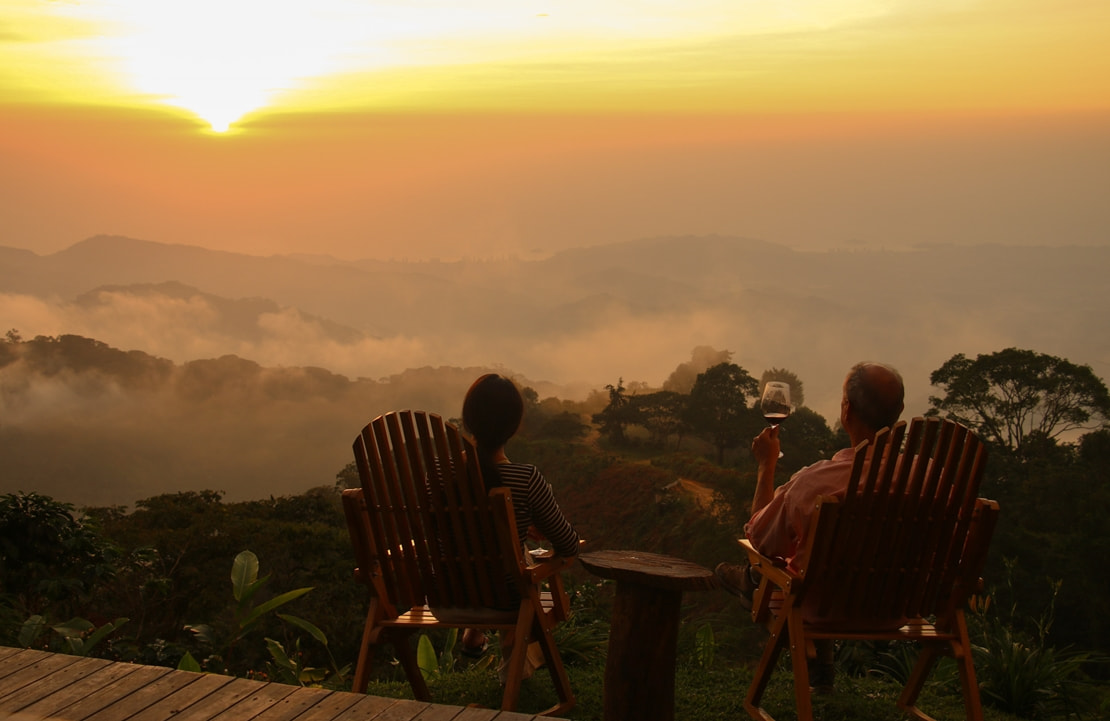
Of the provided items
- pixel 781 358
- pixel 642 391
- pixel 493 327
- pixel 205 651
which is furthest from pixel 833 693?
pixel 493 327

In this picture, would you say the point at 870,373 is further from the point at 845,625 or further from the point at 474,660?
the point at 474,660

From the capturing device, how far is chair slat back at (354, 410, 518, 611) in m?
3.71

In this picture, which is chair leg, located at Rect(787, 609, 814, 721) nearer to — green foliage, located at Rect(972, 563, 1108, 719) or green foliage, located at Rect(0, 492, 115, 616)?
green foliage, located at Rect(972, 563, 1108, 719)

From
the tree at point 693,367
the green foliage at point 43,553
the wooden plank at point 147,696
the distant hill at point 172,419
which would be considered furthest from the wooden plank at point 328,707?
the distant hill at point 172,419

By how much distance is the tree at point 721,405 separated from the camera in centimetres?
4372

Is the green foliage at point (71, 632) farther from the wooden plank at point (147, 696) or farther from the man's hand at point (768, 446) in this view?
the man's hand at point (768, 446)

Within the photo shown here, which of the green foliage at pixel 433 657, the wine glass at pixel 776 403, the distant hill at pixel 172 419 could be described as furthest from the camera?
the distant hill at pixel 172 419

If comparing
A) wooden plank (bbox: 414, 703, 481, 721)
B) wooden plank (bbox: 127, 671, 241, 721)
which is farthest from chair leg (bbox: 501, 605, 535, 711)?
wooden plank (bbox: 127, 671, 241, 721)

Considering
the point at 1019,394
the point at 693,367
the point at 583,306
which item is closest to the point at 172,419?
the point at 693,367

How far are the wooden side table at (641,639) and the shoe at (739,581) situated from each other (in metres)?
0.28

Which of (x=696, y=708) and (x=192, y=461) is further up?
(x=696, y=708)

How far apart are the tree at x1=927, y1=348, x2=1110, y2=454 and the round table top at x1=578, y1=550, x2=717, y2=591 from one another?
30.3m

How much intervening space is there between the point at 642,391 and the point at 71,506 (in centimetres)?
4883

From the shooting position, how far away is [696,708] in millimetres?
4805
